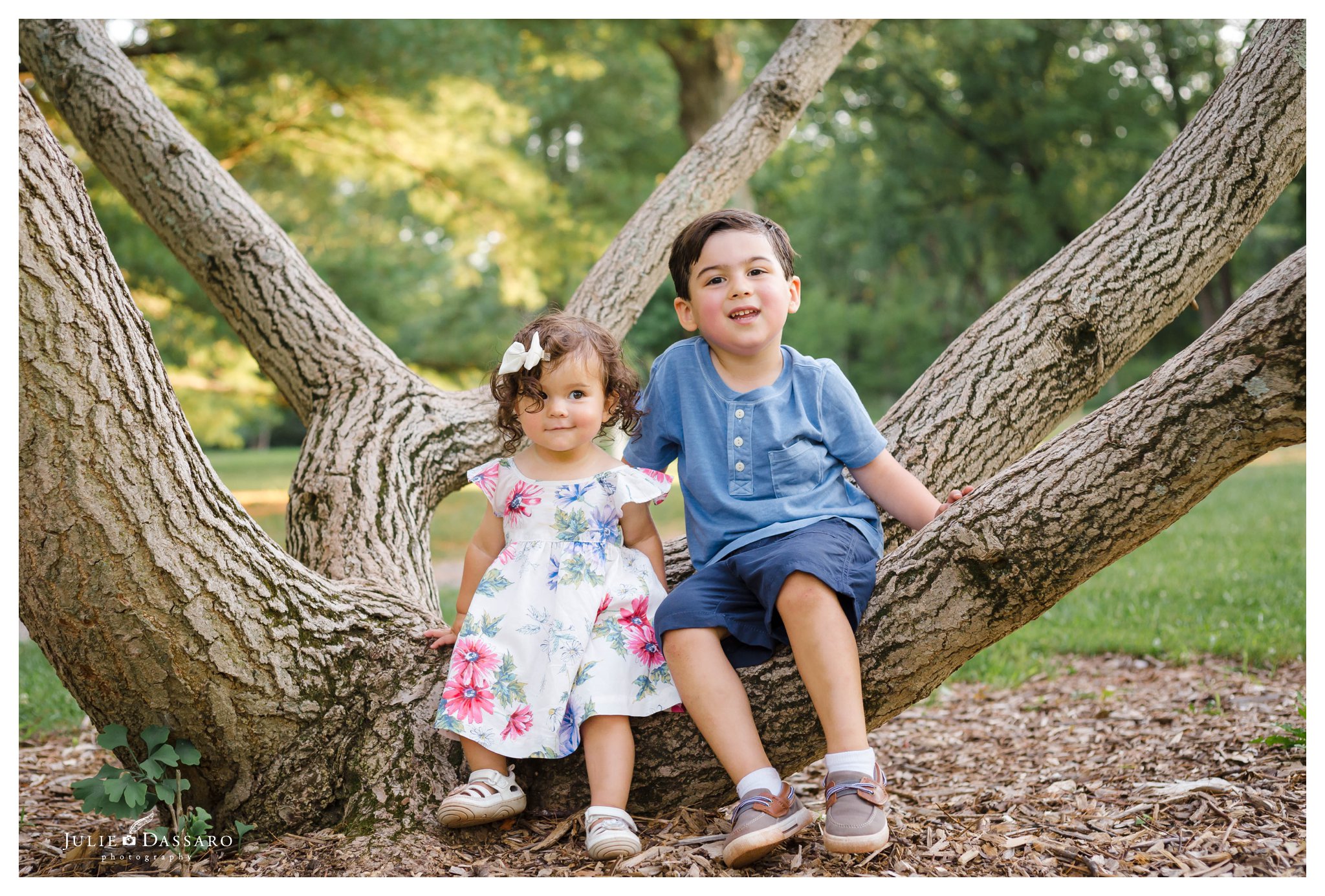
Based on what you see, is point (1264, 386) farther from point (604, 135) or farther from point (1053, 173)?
point (1053, 173)

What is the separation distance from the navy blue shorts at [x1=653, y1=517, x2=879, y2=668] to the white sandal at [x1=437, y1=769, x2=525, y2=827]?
0.51m

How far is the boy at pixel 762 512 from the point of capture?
2.19 metres

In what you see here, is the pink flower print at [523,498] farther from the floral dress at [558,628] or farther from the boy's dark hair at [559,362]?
the boy's dark hair at [559,362]

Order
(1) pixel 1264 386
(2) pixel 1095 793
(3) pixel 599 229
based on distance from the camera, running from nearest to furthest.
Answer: (1) pixel 1264 386 < (2) pixel 1095 793 < (3) pixel 599 229

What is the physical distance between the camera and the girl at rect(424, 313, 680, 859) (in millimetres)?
2373

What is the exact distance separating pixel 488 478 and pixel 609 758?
0.83 m

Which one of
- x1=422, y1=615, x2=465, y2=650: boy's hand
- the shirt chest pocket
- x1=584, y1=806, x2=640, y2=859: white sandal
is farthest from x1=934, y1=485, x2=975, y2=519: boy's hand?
x1=422, y1=615, x2=465, y2=650: boy's hand

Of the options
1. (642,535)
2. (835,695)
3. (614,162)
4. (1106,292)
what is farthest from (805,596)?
(614,162)

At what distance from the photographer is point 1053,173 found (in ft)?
59.5

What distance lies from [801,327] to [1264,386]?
1792 centimetres

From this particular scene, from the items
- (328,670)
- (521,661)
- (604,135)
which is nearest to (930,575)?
(521,661)

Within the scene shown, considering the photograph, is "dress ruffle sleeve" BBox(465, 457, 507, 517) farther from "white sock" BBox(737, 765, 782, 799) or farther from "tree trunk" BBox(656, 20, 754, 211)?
"tree trunk" BBox(656, 20, 754, 211)

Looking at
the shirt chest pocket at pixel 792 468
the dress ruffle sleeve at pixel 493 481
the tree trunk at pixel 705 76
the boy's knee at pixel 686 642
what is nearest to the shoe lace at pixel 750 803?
the boy's knee at pixel 686 642

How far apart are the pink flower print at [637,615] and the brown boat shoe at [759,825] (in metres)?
0.51
